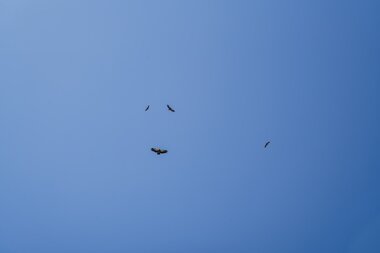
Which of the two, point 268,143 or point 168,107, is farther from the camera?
point 268,143

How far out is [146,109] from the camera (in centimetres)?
1923

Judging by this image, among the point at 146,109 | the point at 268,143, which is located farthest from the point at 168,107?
the point at 268,143

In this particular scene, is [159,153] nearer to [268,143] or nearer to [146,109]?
[146,109]

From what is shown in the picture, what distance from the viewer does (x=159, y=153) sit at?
1923cm

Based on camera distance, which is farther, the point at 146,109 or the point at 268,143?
the point at 268,143

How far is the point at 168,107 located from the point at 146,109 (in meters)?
1.32

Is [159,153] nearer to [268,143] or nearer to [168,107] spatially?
[168,107]

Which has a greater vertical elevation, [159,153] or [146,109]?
[146,109]

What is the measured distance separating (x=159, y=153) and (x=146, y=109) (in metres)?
2.73

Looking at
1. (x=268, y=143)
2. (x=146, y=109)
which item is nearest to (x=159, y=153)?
(x=146, y=109)

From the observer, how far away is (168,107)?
62.8ft

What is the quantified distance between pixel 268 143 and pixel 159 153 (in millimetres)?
6921

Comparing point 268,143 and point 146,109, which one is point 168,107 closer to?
point 146,109
